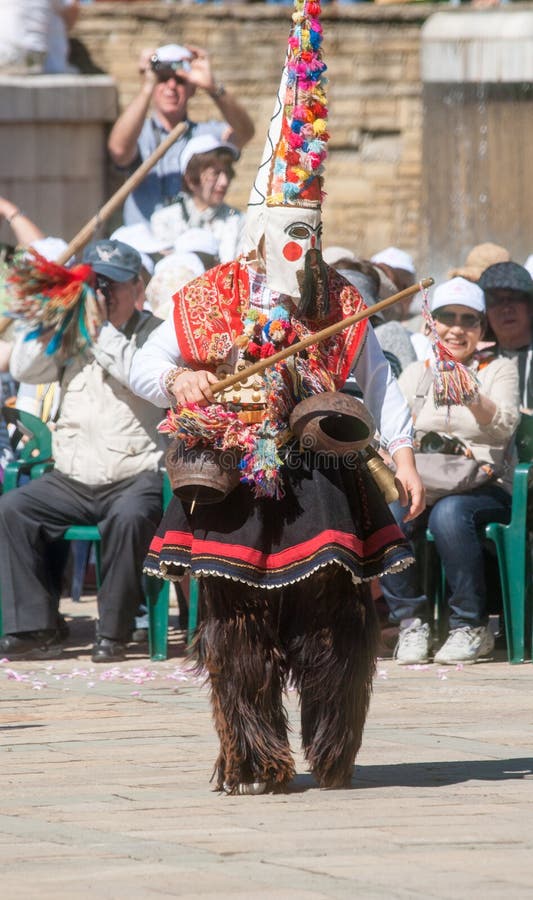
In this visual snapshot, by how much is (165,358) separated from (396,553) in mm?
908

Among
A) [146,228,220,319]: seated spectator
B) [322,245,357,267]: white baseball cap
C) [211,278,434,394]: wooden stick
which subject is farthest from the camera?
[322,245,357,267]: white baseball cap

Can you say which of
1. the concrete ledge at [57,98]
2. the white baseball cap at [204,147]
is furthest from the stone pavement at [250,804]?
the concrete ledge at [57,98]

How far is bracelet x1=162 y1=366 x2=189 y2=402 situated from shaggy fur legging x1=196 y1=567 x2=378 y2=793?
574 mm

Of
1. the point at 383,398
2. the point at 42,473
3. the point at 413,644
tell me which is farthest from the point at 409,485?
the point at 42,473

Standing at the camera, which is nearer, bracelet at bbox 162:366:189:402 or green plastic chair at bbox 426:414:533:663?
bracelet at bbox 162:366:189:402

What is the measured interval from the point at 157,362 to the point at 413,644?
2.99 metres

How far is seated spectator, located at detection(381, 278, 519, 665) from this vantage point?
318 inches

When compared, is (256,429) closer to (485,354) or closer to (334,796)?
(334,796)

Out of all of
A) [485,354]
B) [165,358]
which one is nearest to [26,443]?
[485,354]

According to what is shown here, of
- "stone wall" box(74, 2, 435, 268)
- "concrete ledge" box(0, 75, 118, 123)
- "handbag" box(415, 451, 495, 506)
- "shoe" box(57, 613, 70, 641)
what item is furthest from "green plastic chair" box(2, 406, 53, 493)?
"stone wall" box(74, 2, 435, 268)

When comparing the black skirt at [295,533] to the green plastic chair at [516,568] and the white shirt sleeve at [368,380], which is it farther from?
the green plastic chair at [516,568]

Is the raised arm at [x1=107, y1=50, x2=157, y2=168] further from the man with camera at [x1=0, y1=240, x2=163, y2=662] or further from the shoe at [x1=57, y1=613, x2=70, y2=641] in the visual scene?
the shoe at [x1=57, y1=613, x2=70, y2=641]

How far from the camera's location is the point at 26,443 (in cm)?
916

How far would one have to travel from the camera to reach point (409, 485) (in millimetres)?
5531
